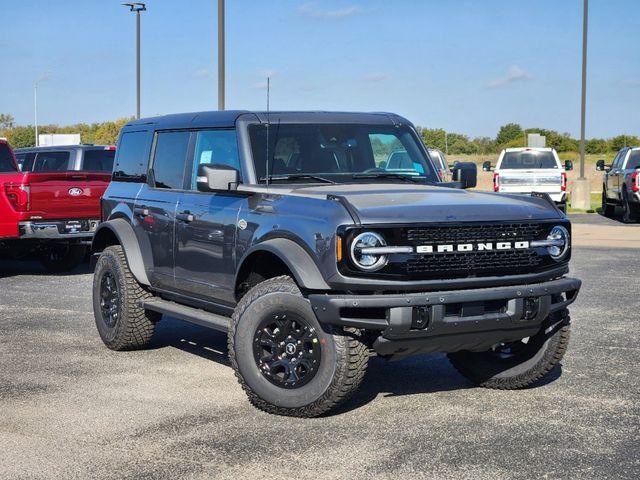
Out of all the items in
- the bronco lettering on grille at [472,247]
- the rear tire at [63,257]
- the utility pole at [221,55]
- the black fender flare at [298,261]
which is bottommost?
the rear tire at [63,257]

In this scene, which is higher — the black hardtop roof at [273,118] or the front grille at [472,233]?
the black hardtop roof at [273,118]

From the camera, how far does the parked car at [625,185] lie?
25.0 meters

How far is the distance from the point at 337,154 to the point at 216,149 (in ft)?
2.95

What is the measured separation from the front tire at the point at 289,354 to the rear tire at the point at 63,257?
29.6 ft

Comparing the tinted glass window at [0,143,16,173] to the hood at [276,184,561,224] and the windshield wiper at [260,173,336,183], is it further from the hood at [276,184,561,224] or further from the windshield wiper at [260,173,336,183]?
Result: the hood at [276,184,561,224]

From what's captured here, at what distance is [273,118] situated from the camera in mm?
7523

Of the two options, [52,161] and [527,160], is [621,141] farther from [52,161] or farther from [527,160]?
[52,161]

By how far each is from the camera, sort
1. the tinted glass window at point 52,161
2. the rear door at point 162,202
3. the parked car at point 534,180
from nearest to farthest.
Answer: the rear door at point 162,202 → the tinted glass window at point 52,161 → the parked car at point 534,180

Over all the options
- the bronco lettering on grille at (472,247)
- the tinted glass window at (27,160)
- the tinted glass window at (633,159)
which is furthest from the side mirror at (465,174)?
the tinted glass window at (633,159)

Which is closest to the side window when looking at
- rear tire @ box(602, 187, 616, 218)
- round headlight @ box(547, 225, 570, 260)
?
round headlight @ box(547, 225, 570, 260)

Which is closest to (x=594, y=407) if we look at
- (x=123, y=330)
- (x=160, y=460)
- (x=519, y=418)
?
(x=519, y=418)

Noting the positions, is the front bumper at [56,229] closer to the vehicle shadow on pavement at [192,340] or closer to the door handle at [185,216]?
the vehicle shadow on pavement at [192,340]

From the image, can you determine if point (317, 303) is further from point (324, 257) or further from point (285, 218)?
point (285, 218)

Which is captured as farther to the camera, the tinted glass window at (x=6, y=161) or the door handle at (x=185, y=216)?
the tinted glass window at (x=6, y=161)
